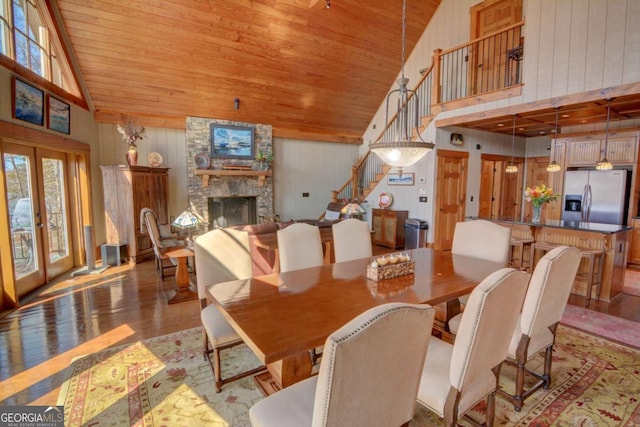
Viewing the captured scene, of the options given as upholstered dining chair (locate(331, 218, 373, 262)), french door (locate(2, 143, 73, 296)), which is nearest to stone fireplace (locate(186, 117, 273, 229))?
french door (locate(2, 143, 73, 296))

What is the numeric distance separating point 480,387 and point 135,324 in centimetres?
318

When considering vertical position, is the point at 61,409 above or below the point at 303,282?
below

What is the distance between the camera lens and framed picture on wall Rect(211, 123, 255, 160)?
718 centimetres

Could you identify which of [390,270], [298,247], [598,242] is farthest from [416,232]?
[390,270]

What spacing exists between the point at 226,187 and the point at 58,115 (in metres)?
3.33

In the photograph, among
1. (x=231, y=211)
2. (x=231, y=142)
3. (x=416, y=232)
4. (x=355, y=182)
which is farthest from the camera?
(x=355, y=182)

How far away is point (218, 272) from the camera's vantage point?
2543mm

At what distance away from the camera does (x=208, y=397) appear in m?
2.18

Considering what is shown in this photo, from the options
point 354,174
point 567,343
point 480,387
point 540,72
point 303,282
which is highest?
point 540,72

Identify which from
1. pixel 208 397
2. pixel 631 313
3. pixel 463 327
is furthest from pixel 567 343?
pixel 208 397

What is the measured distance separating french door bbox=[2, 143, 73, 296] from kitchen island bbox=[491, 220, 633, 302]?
6667 millimetres

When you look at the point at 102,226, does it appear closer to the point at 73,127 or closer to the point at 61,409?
the point at 73,127

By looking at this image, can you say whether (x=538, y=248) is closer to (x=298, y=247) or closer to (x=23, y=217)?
(x=298, y=247)

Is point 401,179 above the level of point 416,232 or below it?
→ above
